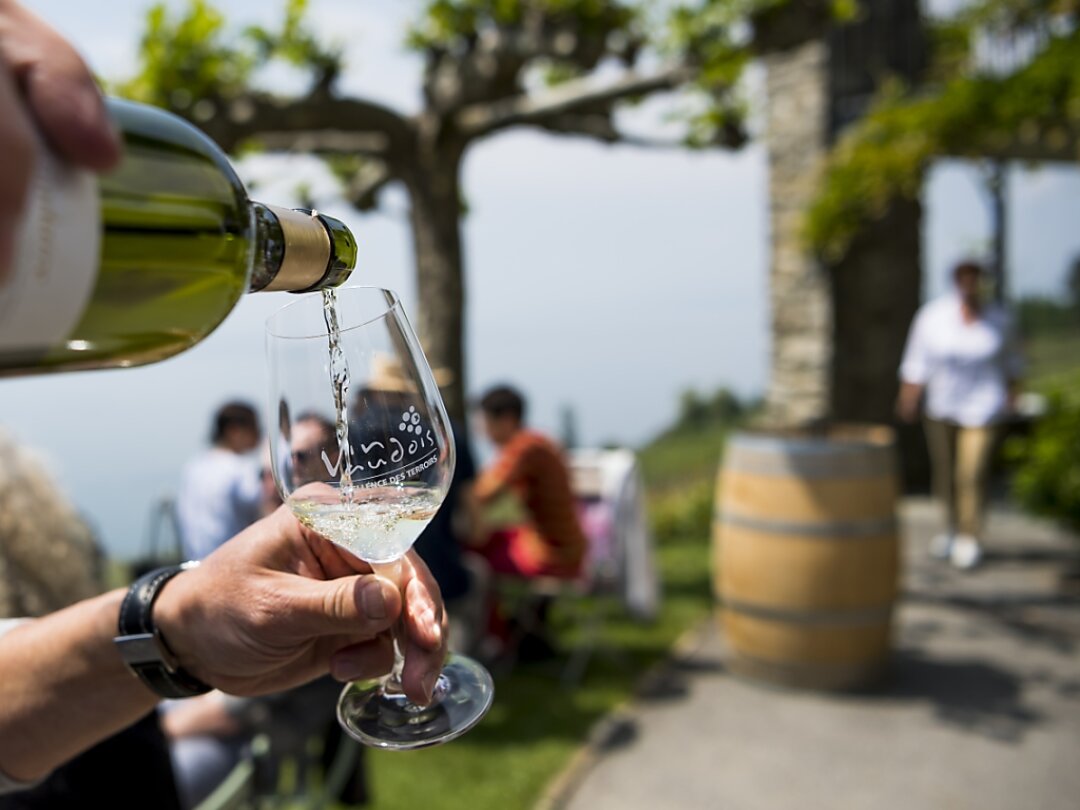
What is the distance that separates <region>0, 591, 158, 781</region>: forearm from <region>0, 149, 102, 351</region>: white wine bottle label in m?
0.59

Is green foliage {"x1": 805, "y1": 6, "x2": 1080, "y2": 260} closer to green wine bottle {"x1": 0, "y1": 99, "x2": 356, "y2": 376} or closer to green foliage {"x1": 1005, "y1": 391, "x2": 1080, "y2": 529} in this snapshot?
green foliage {"x1": 1005, "y1": 391, "x2": 1080, "y2": 529}

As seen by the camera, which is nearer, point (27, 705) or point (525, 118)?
point (27, 705)

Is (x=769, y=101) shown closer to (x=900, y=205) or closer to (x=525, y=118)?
(x=900, y=205)

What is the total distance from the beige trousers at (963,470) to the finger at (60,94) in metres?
6.29

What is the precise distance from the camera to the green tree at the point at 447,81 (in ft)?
13.8

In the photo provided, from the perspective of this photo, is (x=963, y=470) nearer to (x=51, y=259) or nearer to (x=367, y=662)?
(x=367, y=662)

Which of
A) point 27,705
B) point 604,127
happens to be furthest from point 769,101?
point 27,705

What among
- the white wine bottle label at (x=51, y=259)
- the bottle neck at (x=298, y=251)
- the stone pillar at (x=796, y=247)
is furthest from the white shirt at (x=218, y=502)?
the stone pillar at (x=796, y=247)

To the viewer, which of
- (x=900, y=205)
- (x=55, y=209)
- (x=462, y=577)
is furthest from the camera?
(x=900, y=205)

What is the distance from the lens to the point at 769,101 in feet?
26.8

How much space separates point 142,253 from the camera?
65cm

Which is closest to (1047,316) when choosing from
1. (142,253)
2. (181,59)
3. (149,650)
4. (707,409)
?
(707,409)

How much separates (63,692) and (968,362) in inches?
235

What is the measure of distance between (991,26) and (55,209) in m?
8.07
